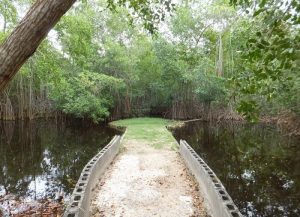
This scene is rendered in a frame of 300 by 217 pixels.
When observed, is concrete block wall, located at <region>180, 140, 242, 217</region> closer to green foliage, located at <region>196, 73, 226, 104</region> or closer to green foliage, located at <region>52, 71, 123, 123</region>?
green foliage, located at <region>52, 71, 123, 123</region>

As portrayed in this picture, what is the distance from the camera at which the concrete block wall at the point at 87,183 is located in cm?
498

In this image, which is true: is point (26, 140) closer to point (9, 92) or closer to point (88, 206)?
point (9, 92)

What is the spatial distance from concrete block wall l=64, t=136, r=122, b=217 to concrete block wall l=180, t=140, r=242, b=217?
215 cm

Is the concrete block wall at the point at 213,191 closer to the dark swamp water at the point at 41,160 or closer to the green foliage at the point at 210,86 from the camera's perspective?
the dark swamp water at the point at 41,160

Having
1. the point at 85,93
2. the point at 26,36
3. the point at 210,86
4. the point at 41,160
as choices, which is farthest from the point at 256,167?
the point at 210,86

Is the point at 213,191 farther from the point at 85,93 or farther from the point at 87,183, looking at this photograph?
the point at 85,93

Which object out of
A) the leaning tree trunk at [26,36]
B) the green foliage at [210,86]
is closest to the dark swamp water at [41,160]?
the leaning tree trunk at [26,36]

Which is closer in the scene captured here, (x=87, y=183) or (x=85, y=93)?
(x=87, y=183)

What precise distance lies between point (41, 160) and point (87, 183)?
710 centimetres

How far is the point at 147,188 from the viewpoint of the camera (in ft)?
23.1

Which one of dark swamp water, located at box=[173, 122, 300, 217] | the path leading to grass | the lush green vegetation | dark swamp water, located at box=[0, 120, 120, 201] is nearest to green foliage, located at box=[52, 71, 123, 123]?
the lush green vegetation

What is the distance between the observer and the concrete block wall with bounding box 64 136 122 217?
4.98 meters

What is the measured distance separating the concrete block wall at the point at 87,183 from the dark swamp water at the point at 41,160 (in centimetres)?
124

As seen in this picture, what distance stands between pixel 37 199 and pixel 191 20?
23.7 meters
